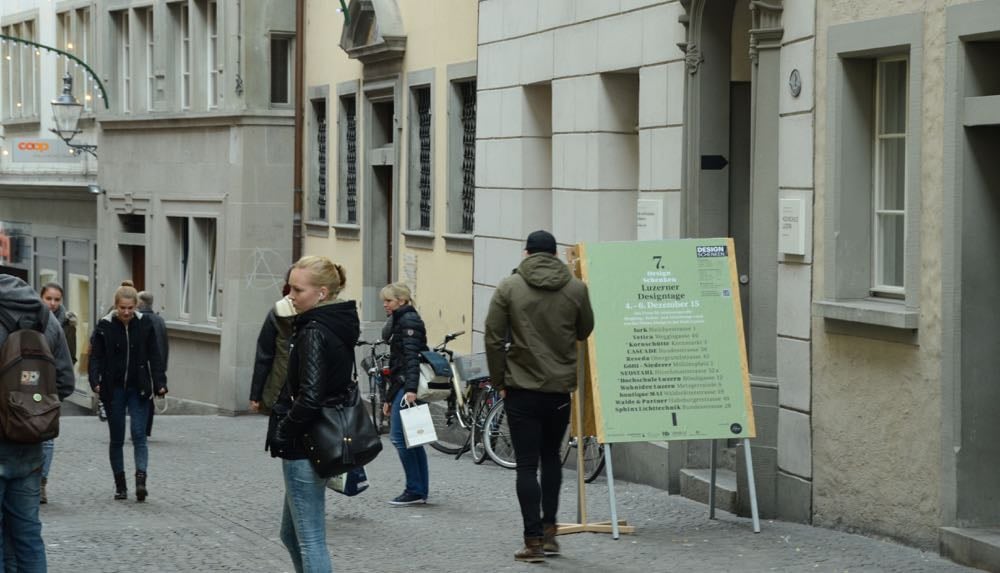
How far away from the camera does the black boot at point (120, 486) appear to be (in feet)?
48.7

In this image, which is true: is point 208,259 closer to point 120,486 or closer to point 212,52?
point 212,52

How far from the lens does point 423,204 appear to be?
23.8 m

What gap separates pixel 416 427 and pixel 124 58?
21.7 meters

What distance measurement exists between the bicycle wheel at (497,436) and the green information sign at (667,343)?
5.94 m

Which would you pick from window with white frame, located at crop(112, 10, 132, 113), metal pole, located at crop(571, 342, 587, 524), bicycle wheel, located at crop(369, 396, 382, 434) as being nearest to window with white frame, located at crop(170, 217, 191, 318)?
window with white frame, located at crop(112, 10, 132, 113)

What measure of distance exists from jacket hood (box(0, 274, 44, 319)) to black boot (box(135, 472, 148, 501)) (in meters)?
5.82

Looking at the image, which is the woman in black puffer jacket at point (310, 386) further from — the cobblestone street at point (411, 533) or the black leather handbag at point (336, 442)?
the cobblestone street at point (411, 533)

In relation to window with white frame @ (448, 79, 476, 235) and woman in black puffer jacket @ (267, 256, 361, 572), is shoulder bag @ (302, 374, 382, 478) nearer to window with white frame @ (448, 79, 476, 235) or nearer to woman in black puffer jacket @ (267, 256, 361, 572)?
woman in black puffer jacket @ (267, 256, 361, 572)

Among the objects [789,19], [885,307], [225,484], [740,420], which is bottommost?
[225,484]

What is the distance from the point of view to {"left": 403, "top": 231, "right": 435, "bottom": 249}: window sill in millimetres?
23094

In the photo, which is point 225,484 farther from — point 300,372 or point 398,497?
point 300,372

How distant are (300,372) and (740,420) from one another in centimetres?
420

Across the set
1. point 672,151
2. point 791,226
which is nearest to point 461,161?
point 672,151

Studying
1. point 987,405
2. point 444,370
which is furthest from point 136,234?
point 987,405
